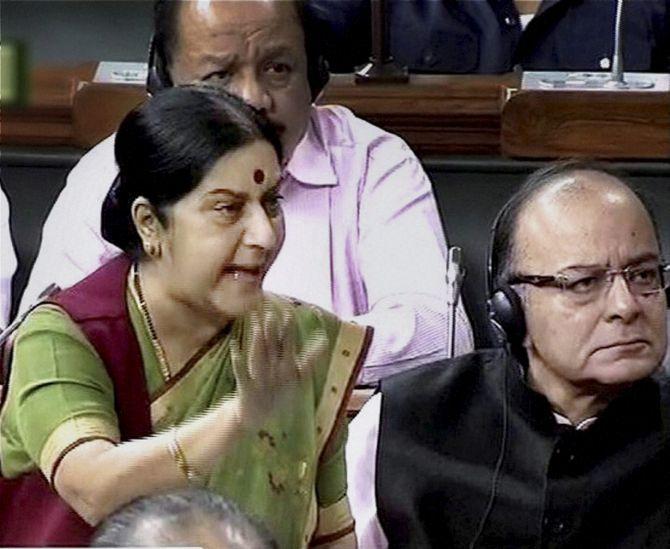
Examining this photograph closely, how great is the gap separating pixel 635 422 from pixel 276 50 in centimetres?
37

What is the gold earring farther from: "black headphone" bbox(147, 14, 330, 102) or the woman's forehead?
"black headphone" bbox(147, 14, 330, 102)

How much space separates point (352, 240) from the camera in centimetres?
139

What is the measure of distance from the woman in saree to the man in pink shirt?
348 millimetres

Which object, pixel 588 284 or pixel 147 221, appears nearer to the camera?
pixel 147 221

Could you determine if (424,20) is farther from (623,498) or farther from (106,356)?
(106,356)

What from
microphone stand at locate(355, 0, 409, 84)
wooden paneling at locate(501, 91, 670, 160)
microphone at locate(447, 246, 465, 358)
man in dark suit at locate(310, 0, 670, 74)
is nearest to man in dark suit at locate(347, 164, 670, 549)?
microphone at locate(447, 246, 465, 358)

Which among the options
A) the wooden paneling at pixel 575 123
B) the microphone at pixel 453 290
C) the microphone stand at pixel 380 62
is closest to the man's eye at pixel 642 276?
the microphone at pixel 453 290

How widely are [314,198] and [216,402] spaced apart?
1.81ft

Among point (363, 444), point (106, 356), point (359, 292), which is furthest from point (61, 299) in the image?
point (359, 292)

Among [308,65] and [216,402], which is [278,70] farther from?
[216,402]

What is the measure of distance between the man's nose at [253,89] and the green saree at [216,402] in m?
0.33

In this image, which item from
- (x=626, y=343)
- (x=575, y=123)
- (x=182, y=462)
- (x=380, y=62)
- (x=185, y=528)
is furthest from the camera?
(x=380, y=62)

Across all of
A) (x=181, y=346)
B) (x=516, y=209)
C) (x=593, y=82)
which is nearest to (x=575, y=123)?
(x=593, y=82)

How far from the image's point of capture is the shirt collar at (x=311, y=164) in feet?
4.56
